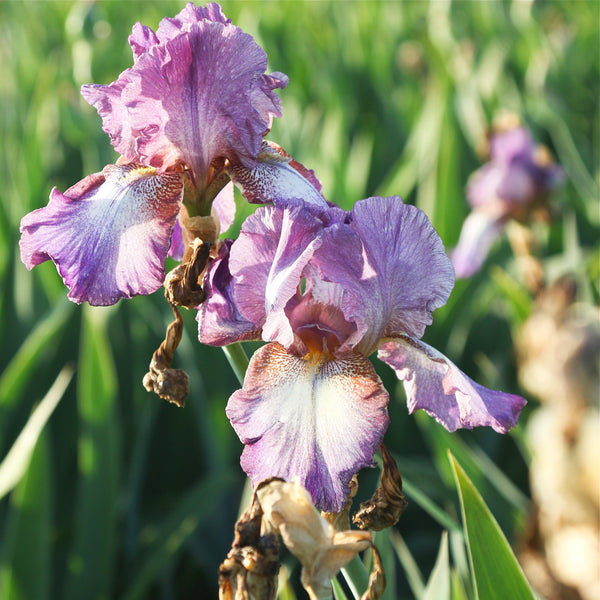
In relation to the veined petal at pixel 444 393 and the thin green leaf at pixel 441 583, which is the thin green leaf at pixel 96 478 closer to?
the thin green leaf at pixel 441 583

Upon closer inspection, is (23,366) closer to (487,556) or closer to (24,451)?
(24,451)

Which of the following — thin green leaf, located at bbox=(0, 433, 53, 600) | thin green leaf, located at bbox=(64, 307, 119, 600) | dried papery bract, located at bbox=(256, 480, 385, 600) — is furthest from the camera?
thin green leaf, located at bbox=(64, 307, 119, 600)

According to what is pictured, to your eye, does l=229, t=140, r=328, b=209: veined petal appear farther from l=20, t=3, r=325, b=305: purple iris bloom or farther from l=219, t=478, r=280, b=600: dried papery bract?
l=219, t=478, r=280, b=600: dried papery bract

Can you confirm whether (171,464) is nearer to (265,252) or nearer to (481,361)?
(481,361)

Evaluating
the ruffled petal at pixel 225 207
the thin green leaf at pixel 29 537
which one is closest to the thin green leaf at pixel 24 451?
the thin green leaf at pixel 29 537

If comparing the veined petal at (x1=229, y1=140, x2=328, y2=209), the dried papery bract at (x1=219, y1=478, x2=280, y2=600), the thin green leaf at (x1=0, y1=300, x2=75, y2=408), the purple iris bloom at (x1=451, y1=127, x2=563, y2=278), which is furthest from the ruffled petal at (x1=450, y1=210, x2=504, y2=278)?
the dried papery bract at (x1=219, y1=478, x2=280, y2=600)

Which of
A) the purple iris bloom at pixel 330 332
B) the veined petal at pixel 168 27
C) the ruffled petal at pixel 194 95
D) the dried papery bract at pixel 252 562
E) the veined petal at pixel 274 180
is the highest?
the veined petal at pixel 168 27

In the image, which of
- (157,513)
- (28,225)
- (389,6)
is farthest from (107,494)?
(389,6)
